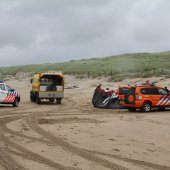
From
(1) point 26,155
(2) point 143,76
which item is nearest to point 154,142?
(1) point 26,155

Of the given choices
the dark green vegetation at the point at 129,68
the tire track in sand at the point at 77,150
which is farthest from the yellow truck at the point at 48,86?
the dark green vegetation at the point at 129,68

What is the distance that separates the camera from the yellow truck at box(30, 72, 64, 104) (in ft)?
109

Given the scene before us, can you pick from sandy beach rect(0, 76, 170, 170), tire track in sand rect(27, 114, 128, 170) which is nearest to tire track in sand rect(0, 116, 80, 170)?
sandy beach rect(0, 76, 170, 170)

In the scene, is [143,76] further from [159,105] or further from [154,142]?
[154,142]

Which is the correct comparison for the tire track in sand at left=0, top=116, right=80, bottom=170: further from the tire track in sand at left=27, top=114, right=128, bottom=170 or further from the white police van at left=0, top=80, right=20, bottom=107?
the white police van at left=0, top=80, right=20, bottom=107

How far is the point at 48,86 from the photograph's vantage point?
33.3 m

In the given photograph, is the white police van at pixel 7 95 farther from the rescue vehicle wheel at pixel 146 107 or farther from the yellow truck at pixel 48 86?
the rescue vehicle wheel at pixel 146 107

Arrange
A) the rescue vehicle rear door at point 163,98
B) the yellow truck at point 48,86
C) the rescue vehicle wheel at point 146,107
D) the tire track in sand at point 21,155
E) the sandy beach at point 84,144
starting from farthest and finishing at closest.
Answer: the yellow truck at point 48,86 < the rescue vehicle rear door at point 163,98 < the rescue vehicle wheel at point 146,107 < the sandy beach at point 84,144 < the tire track in sand at point 21,155

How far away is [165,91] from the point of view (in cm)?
2747

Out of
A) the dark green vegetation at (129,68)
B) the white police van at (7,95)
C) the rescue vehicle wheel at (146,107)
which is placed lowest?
the rescue vehicle wheel at (146,107)

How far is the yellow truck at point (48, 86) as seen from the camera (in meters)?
33.1

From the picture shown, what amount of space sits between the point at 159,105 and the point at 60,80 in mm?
9786

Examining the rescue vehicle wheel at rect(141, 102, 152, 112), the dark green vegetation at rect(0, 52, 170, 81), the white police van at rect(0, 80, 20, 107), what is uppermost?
the dark green vegetation at rect(0, 52, 170, 81)

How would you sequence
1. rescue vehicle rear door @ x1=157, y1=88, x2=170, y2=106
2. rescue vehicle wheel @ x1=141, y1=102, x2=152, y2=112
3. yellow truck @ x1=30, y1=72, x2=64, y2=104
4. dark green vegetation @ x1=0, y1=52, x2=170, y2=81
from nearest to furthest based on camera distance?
1. rescue vehicle wheel @ x1=141, y1=102, x2=152, y2=112
2. rescue vehicle rear door @ x1=157, y1=88, x2=170, y2=106
3. yellow truck @ x1=30, y1=72, x2=64, y2=104
4. dark green vegetation @ x1=0, y1=52, x2=170, y2=81
